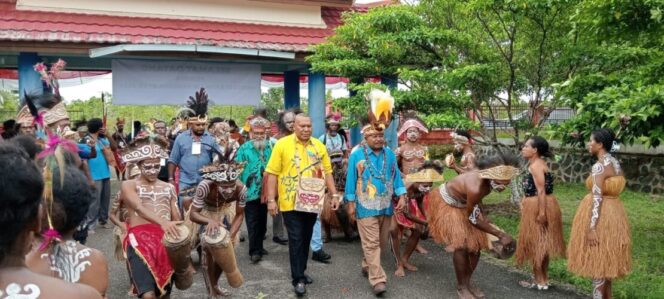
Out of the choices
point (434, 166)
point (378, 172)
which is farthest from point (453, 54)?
point (378, 172)

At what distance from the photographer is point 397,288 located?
5836 mm

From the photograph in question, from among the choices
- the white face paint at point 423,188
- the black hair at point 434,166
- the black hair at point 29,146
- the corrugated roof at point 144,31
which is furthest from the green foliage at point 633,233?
the black hair at point 29,146

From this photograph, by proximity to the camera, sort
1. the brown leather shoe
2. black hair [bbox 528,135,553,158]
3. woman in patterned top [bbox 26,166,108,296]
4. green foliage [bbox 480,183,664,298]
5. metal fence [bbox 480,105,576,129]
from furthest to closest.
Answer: metal fence [bbox 480,105,576,129] < green foliage [bbox 480,183,664,298] < black hair [bbox 528,135,553,158] < the brown leather shoe < woman in patterned top [bbox 26,166,108,296]

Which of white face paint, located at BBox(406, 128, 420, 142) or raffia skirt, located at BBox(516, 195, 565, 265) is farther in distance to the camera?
white face paint, located at BBox(406, 128, 420, 142)

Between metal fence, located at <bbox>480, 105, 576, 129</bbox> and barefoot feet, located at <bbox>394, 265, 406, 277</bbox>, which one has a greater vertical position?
metal fence, located at <bbox>480, 105, 576, 129</bbox>

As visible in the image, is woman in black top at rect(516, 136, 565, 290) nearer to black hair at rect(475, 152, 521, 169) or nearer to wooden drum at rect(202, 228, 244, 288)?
black hair at rect(475, 152, 521, 169)

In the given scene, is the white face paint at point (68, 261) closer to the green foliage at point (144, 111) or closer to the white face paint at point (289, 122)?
the white face paint at point (289, 122)

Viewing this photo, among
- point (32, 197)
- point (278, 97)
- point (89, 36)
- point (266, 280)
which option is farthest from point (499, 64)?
point (278, 97)

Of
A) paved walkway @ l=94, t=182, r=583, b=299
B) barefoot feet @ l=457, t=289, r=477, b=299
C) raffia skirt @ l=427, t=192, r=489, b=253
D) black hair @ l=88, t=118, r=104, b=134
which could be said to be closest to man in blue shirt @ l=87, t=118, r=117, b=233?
black hair @ l=88, t=118, r=104, b=134

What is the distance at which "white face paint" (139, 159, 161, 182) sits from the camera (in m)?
4.52

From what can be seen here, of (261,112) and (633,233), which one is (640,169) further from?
(261,112)

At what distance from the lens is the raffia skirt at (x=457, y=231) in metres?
5.34

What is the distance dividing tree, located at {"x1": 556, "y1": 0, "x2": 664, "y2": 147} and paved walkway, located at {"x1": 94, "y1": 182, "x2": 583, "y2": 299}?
5.64 feet

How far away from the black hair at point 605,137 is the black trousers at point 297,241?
2755mm
